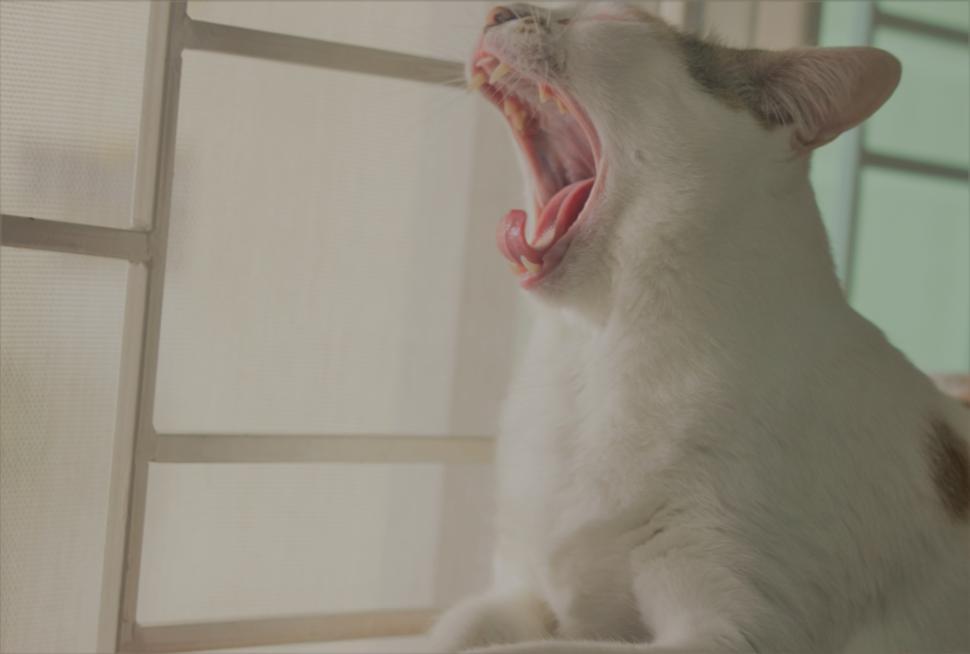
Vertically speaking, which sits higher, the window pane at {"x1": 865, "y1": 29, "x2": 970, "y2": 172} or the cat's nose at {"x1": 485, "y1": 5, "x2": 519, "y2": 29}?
the window pane at {"x1": 865, "y1": 29, "x2": 970, "y2": 172}

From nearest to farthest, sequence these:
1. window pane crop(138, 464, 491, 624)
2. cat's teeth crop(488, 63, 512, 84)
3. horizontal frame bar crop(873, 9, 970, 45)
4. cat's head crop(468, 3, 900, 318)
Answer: cat's head crop(468, 3, 900, 318) → cat's teeth crop(488, 63, 512, 84) → window pane crop(138, 464, 491, 624) → horizontal frame bar crop(873, 9, 970, 45)

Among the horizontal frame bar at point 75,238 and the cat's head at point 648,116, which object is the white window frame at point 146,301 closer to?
the horizontal frame bar at point 75,238

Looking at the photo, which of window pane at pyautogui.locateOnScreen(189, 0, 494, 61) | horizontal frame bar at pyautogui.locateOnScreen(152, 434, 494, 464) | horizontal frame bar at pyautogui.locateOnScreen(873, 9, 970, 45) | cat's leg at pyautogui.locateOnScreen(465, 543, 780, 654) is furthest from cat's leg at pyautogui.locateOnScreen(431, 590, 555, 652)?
horizontal frame bar at pyautogui.locateOnScreen(873, 9, 970, 45)

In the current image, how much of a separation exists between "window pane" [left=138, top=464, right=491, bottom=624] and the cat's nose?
0.70m

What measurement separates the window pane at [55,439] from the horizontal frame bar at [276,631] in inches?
3.4

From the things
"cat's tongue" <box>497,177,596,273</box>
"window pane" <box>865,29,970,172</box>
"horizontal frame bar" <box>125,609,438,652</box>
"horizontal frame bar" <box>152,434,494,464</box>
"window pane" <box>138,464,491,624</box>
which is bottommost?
"horizontal frame bar" <box>125,609,438,652</box>

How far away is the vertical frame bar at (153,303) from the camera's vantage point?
4.32ft

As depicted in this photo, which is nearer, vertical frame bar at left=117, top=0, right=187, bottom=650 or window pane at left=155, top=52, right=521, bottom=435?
vertical frame bar at left=117, top=0, right=187, bottom=650

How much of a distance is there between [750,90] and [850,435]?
1.44 ft

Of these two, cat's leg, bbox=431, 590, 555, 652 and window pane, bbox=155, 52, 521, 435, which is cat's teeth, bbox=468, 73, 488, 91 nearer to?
window pane, bbox=155, 52, 521, 435

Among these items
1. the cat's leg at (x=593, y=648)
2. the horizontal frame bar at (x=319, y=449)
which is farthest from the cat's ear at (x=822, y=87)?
the horizontal frame bar at (x=319, y=449)

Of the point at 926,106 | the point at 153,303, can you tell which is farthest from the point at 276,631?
the point at 926,106

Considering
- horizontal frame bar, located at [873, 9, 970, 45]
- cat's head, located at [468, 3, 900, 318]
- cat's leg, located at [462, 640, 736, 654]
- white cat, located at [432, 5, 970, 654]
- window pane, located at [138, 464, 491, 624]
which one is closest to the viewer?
cat's leg, located at [462, 640, 736, 654]

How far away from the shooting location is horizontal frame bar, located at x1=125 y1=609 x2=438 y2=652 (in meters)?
1.38
